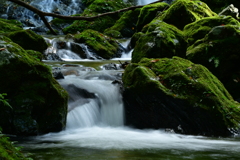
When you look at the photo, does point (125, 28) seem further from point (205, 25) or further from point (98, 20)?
point (205, 25)

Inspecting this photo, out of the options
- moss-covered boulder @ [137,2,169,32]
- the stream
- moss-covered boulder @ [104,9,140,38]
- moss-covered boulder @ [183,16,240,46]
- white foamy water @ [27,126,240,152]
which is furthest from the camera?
moss-covered boulder @ [104,9,140,38]

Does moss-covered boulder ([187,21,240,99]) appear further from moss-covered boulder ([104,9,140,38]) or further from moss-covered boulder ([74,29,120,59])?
moss-covered boulder ([104,9,140,38])

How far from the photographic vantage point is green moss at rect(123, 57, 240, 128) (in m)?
6.39

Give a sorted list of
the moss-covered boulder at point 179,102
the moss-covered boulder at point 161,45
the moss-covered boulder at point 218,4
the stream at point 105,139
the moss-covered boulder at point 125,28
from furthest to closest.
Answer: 1. the moss-covered boulder at point 218,4
2. the moss-covered boulder at point 125,28
3. the moss-covered boulder at point 161,45
4. the moss-covered boulder at point 179,102
5. the stream at point 105,139

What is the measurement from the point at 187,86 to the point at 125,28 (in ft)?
42.7

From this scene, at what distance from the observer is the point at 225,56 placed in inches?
342

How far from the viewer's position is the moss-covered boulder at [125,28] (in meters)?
18.3

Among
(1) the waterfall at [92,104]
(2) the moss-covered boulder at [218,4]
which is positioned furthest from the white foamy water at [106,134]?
(2) the moss-covered boulder at [218,4]

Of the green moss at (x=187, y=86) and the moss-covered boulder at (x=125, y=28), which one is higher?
the moss-covered boulder at (x=125, y=28)

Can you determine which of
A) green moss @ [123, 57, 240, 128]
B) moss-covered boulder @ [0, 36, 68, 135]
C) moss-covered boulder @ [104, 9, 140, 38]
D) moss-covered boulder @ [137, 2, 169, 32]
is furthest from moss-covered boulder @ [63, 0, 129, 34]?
moss-covered boulder @ [0, 36, 68, 135]

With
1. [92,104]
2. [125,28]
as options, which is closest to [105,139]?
[92,104]

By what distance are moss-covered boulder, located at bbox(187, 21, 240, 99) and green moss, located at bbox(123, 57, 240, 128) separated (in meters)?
1.44

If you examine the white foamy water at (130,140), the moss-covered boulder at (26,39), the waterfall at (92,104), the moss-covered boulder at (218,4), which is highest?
the moss-covered boulder at (218,4)

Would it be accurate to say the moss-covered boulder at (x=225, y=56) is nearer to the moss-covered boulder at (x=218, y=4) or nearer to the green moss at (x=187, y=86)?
the green moss at (x=187, y=86)
